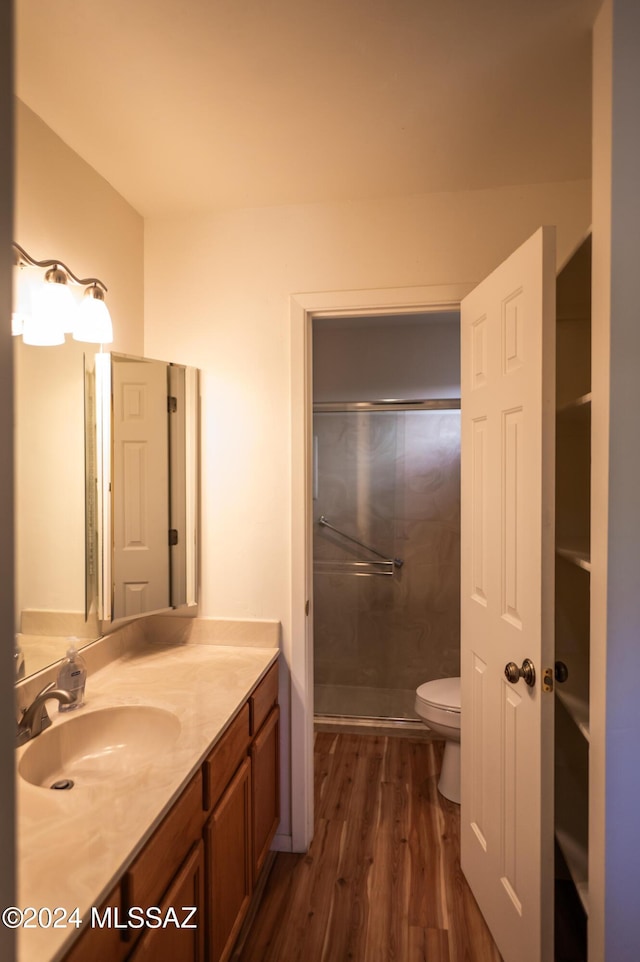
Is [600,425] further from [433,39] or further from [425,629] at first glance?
[425,629]

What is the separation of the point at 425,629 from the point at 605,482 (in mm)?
2484

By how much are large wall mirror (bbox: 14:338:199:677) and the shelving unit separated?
135 centimetres

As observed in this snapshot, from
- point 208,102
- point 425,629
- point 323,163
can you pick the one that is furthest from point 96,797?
point 425,629

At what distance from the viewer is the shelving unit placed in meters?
1.80

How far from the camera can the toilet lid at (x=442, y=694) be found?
2531 mm

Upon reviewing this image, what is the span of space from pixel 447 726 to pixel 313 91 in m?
2.45

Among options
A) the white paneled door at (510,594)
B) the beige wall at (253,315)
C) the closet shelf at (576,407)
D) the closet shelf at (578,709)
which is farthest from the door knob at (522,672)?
the beige wall at (253,315)

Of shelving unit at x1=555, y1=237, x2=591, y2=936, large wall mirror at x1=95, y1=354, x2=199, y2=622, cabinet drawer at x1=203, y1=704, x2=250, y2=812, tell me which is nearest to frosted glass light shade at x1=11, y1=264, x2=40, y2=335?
large wall mirror at x1=95, y1=354, x2=199, y2=622

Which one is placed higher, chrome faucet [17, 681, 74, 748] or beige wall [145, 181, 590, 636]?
beige wall [145, 181, 590, 636]

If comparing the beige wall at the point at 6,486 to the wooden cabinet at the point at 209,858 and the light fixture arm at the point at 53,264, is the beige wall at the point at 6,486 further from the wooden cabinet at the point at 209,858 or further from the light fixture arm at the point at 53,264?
the light fixture arm at the point at 53,264

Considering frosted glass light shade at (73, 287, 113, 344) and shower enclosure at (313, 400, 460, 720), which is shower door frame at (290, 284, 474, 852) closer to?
frosted glass light shade at (73, 287, 113, 344)

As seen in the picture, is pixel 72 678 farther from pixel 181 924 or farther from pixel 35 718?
Result: pixel 181 924

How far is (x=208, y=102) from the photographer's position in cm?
149

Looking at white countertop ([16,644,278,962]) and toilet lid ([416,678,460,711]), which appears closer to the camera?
white countertop ([16,644,278,962])
